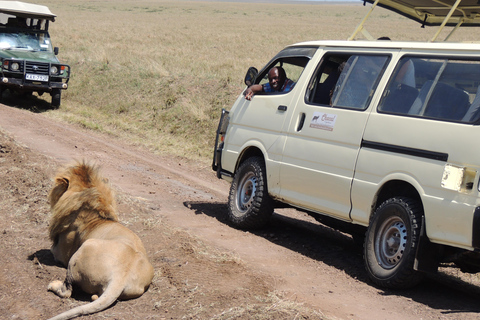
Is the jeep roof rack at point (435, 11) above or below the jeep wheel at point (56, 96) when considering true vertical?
above

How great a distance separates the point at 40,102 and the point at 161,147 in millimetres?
6051

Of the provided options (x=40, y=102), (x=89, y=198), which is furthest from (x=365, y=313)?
(x=40, y=102)

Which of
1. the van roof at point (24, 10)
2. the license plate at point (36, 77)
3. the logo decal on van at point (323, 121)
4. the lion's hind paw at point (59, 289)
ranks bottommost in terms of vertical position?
the lion's hind paw at point (59, 289)

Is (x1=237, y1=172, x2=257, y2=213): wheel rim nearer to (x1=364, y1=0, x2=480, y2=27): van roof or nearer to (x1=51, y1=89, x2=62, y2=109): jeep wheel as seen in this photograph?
(x1=364, y1=0, x2=480, y2=27): van roof

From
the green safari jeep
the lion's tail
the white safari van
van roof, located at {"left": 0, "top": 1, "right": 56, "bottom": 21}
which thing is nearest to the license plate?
the green safari jeep

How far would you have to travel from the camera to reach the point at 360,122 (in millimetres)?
5691

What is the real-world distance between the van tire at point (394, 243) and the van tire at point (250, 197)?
178cm

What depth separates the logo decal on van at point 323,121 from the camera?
6.02 metres

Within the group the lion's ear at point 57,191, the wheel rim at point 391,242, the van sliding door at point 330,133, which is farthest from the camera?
the van sliding door at point 330,133

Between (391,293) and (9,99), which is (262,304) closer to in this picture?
(391,293)

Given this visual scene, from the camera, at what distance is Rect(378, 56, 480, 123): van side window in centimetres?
491

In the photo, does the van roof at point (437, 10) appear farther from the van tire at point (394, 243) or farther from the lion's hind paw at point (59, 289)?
the lion's hind paw at point (59, 289)

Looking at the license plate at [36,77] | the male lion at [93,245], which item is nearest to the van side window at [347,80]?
the male lion at [93,245]

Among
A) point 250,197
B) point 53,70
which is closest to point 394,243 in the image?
point 250,197
